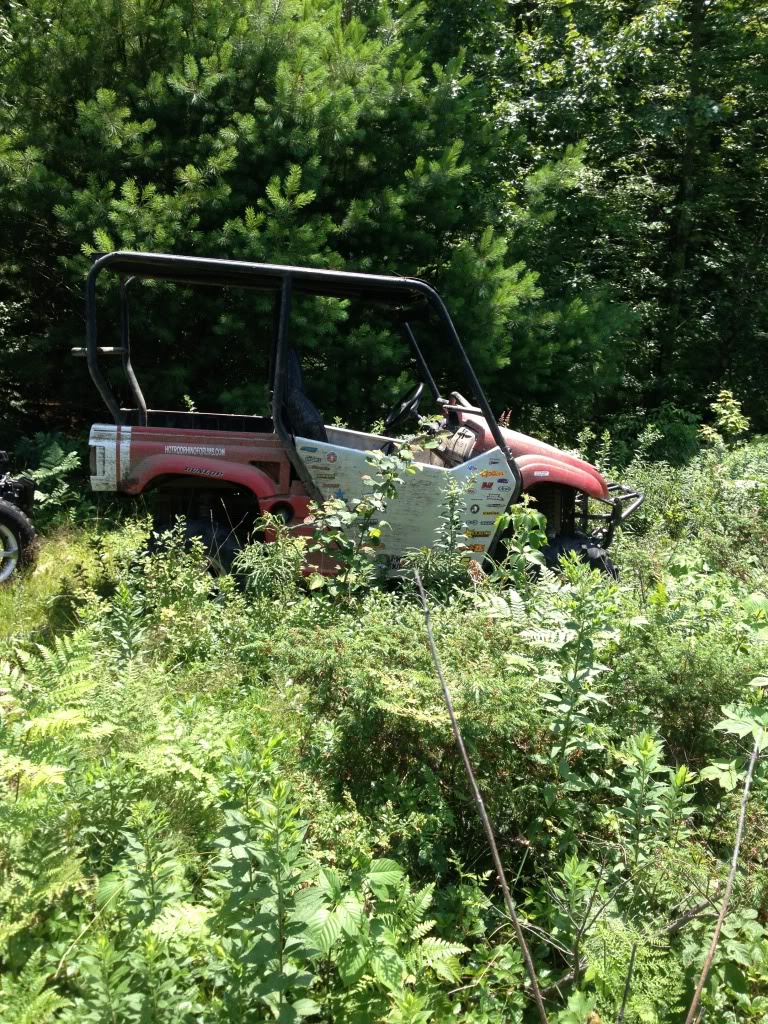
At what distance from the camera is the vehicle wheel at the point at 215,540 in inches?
209

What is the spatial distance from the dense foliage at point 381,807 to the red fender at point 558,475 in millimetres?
1198

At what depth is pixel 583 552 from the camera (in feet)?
18.5

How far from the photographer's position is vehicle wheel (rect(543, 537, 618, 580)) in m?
5.62

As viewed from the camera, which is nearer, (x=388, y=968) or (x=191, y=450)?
(x=388, y=968)

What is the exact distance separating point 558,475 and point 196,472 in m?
2.29

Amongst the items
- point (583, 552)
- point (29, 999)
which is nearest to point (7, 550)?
point (583, 552)

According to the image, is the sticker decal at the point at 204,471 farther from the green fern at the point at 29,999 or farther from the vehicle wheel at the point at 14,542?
the green fern at the point at 29,999

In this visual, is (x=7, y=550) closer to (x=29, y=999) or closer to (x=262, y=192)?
(x=29, y=999)

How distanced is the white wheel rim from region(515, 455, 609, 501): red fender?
327 cm

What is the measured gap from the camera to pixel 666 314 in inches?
544

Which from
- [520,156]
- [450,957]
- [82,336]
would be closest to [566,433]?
[520,156]

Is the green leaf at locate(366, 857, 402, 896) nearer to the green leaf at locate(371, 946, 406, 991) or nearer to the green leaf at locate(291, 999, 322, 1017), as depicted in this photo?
the green leaf at locate(371, 946, 406, 991)

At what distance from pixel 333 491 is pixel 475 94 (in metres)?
6.14

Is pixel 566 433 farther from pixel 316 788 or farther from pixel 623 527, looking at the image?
pixel 316 788
